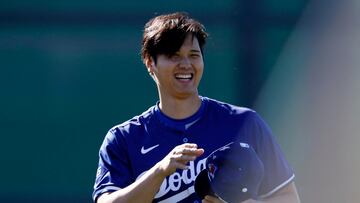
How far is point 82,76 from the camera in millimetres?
3793

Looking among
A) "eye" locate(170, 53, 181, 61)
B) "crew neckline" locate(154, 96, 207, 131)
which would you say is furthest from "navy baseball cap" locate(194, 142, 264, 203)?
"eye" locate(170, 53, 181, 61)

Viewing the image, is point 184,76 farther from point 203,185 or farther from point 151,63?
point 203,185

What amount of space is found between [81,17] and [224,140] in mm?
1238

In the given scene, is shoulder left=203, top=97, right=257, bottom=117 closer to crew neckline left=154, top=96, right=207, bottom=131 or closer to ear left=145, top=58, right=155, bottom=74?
crew neckline left=154, top=96, right=207, bottom=131

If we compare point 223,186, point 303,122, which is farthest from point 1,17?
point 223,186

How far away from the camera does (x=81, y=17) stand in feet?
12.4

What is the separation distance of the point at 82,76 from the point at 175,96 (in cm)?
106

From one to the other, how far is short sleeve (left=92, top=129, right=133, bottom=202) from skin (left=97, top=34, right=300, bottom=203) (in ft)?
0.11

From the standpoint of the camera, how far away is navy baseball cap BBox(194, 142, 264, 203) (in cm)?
256

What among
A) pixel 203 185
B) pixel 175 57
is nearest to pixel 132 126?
pixel 175 57

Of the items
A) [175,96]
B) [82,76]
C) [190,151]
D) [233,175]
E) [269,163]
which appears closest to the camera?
[190,151]

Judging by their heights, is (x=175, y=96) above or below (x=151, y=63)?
below

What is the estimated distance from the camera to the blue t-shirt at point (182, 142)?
2707 millimetres

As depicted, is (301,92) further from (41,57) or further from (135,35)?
(41,57)
